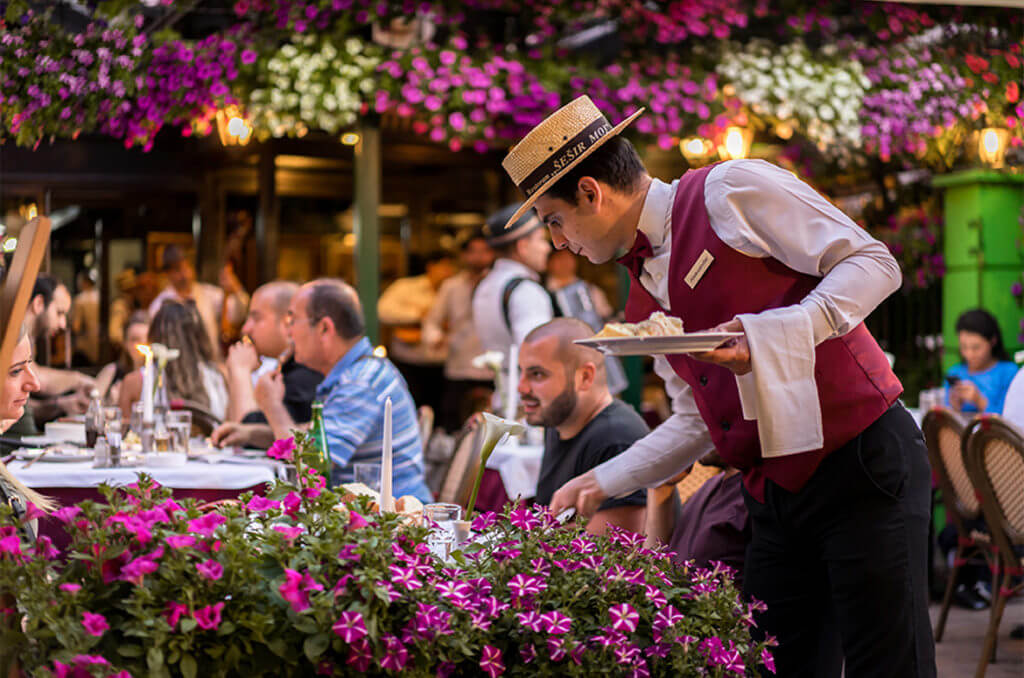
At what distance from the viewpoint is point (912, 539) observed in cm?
204

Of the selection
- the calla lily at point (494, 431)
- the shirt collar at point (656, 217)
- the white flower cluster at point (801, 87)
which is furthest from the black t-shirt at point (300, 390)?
the white flower cluster at point (801, 87)

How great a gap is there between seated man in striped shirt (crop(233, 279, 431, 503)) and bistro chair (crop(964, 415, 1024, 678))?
6.84 ft

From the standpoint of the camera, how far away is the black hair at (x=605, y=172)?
6.99 ft

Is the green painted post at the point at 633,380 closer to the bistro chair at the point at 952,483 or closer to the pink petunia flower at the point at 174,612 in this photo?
the bistro chair at the point at 952,483

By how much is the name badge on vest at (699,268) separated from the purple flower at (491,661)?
2.84 feet

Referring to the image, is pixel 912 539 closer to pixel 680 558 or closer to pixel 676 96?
pixel 680 558

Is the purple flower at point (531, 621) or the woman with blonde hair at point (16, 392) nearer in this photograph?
the purple flower at point (531, 621)

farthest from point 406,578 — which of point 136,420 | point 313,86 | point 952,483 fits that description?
point 313,86

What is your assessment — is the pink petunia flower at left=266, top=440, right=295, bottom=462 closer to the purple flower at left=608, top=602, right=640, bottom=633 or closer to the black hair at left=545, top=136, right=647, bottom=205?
the purple flower at left=608, top=602, right=640, bottom=633

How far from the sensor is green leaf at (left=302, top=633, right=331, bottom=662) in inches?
53.2

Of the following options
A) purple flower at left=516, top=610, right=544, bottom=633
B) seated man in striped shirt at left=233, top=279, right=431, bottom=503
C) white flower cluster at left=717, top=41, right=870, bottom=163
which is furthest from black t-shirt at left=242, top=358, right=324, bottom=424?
white flower cluster at left=717, top=41, right=870, bottom=163

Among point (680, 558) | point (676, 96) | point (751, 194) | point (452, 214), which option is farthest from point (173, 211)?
point (751, 194)

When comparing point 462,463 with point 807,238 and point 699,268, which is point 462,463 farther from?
point 807,238

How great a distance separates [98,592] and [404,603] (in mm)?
373
